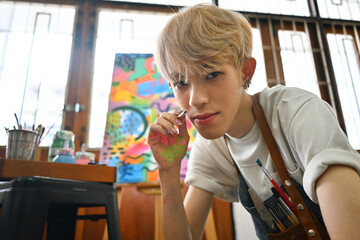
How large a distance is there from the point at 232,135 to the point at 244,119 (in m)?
0.07

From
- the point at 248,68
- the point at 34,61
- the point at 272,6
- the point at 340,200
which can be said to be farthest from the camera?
the point at 272,6

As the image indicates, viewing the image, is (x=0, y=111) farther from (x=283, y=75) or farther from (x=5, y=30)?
(x=283, y=75)

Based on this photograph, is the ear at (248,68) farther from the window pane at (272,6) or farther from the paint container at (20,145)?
the window pane at (272,6)

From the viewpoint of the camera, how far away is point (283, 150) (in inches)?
26.3

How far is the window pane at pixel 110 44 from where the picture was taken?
7.15ft

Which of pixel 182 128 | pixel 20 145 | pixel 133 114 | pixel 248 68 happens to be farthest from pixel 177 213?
pixel 133 114

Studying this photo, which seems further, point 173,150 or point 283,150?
point 173,150

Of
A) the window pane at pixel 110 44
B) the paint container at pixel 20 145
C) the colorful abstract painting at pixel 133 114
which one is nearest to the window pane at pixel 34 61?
the window pane at pixel 110 44

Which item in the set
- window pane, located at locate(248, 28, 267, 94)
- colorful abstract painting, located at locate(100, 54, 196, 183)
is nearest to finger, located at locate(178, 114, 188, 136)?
colorful abstract painting, located at locate(100, 54, 196, 183)

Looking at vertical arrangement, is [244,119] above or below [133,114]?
below

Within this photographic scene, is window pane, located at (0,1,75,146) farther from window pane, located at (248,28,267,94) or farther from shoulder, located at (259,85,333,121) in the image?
shoulder, located at (259,85,333,121)

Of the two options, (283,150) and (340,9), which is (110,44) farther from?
(340,9)

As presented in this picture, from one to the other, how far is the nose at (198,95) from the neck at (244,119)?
160mm

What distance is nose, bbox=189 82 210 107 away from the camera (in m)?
0.64
